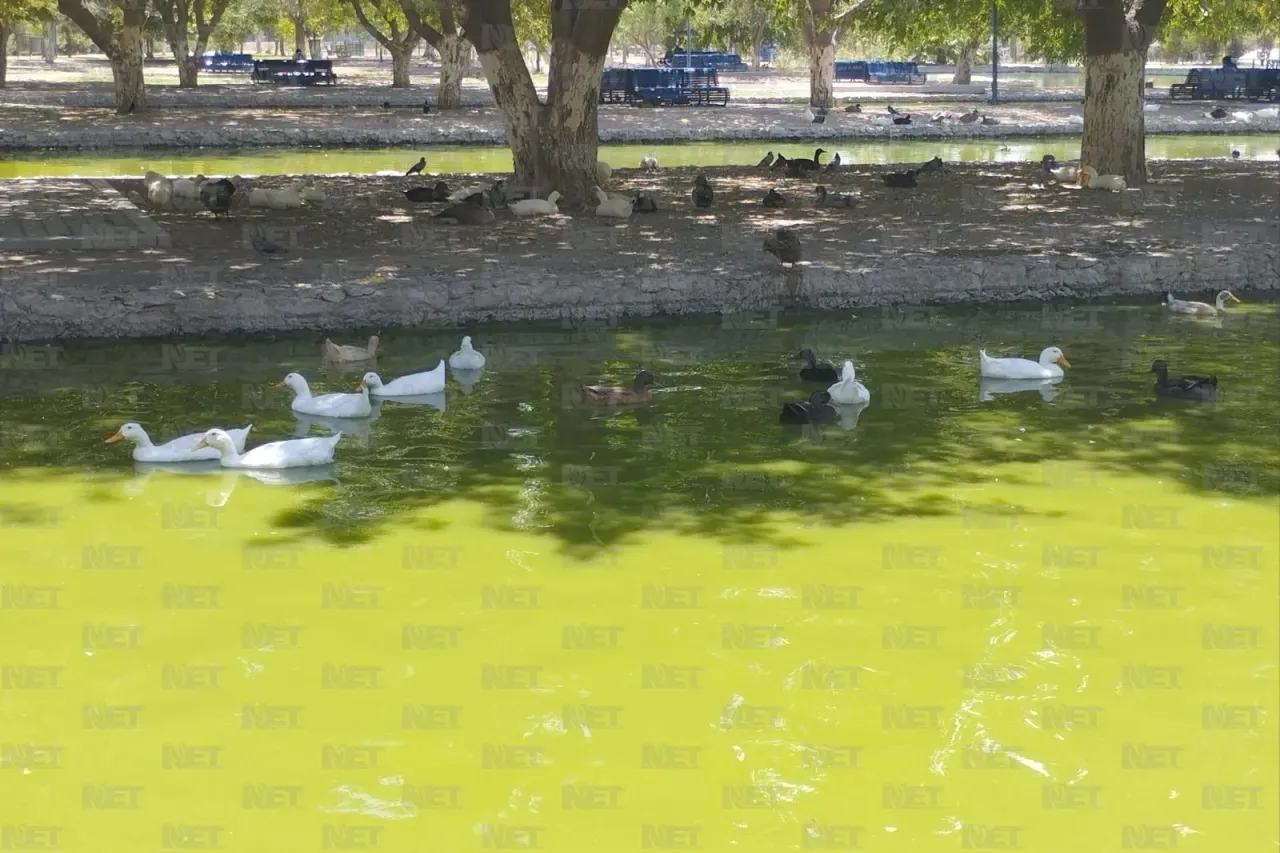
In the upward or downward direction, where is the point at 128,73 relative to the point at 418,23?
downward

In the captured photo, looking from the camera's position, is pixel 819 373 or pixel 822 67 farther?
pixel 822 67

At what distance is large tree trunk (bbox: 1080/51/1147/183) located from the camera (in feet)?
77.9

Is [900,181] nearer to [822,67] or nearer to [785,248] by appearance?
Answer: [785,248]

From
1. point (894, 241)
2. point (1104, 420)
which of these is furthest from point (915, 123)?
point (1104, 420)

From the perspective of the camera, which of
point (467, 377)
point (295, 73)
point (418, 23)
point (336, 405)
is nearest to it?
point (336, 405)

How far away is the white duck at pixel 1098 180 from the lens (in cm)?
2375

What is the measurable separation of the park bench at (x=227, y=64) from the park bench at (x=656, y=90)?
3277 cm

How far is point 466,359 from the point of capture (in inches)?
555

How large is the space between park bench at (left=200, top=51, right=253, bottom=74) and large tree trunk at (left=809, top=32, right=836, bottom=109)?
3857 cm

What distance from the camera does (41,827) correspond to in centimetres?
644

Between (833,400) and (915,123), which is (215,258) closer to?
(833,400)

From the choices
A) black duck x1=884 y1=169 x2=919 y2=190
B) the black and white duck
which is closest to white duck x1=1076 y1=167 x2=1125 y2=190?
black duck x1=884 y1=169 x2=919 y2=190

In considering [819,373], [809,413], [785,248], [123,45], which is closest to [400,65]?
[123,45]

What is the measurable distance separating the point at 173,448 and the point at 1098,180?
56.1 feet
